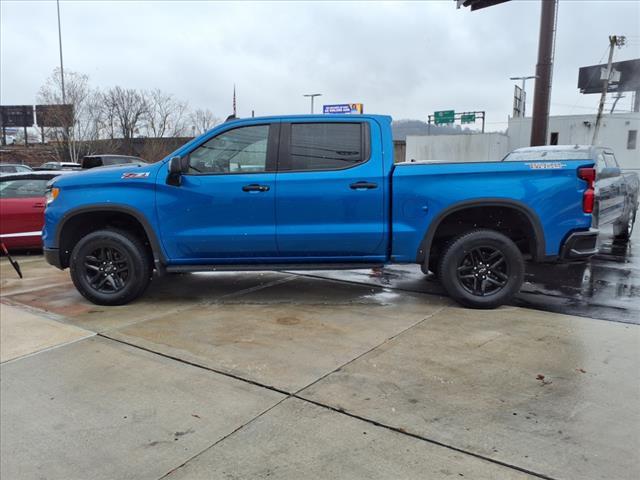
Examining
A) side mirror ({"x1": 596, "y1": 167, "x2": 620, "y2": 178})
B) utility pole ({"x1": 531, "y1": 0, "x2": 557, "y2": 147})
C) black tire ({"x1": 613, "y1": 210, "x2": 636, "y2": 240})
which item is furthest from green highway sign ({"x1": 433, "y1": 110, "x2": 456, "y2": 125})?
side mirror ({"x1": 596, "y1": 167, "x2": 620, "y2": 178})

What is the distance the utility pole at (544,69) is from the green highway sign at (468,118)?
39.9 metres

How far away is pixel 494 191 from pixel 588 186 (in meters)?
0.91

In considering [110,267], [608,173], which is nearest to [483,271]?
[608,173]

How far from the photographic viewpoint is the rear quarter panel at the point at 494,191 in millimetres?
5164

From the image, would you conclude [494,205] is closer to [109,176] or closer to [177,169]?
[177,169]

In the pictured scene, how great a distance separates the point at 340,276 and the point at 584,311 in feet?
10.0

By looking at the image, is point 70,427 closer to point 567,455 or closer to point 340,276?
point 567,455

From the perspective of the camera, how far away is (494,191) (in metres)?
5.21

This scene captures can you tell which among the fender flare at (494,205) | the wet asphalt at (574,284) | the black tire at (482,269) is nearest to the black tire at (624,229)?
the wet asphalt at (574,284)

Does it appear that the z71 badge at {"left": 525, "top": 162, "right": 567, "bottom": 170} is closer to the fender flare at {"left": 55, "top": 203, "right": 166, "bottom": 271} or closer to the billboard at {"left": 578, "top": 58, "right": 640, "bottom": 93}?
the fender flare at {"left": 55, "top": 203, "right": 166, "bottom": 271}

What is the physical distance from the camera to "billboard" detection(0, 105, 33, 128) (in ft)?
230

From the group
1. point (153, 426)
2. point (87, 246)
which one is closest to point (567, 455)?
point (153, 426)

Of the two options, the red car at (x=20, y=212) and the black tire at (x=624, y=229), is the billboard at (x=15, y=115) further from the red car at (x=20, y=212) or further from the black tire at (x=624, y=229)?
the black tire at (x=624, y=229)

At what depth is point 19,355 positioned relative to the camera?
448cm
